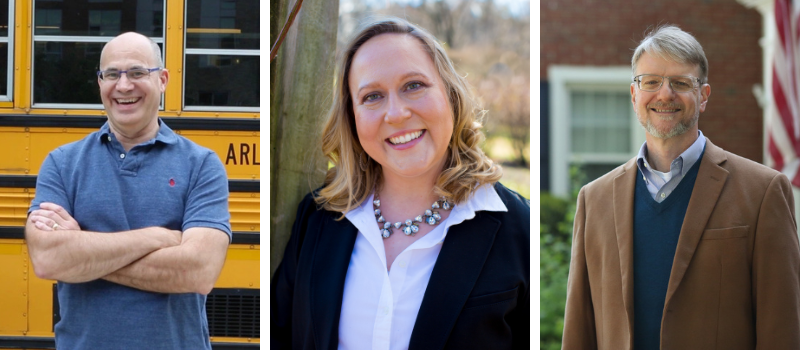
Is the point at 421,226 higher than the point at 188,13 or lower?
lower

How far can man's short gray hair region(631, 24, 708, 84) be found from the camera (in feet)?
5.72

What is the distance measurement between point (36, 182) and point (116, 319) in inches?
18.6

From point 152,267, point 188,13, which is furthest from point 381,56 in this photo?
point 152,267

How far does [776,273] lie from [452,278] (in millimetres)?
787

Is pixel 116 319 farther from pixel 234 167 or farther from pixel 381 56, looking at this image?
pixel 381 56

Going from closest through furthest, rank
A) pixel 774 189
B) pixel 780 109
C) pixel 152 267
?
pixel 774 189 → pixel 152 267 → pixel 780 109

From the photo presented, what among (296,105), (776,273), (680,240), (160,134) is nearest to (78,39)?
(160,134)

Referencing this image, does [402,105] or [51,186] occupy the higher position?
[402,105]

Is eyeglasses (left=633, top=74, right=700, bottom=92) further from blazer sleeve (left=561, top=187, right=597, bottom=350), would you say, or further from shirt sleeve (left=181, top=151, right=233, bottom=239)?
shirt sleeve (left=181, top=151, right=233, bottom=239)

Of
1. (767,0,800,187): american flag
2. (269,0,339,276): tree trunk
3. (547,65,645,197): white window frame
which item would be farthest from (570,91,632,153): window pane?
(269,0,339,276): tree trunk

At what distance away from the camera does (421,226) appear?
2.00m

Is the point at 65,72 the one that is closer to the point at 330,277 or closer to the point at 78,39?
the point at 78,39

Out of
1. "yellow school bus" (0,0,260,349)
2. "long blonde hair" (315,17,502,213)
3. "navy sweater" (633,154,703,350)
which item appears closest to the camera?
"navy sweater" (633,154,703,350)

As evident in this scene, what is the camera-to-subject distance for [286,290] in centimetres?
210
